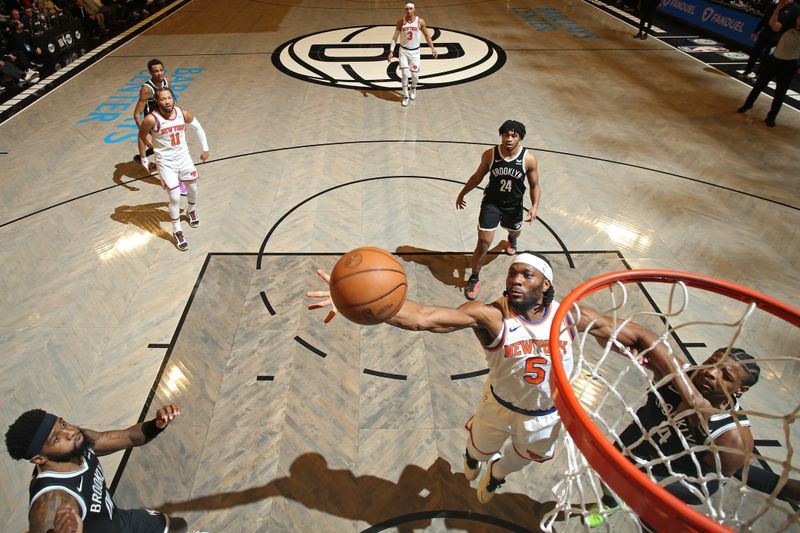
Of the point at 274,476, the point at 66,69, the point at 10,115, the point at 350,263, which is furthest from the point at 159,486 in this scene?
the point at 66,69

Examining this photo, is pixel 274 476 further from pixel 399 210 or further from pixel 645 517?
pixel 399 210

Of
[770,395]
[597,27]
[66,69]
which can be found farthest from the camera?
[597,27]

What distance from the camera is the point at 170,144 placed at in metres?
5.16

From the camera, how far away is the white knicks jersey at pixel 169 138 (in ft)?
16.5

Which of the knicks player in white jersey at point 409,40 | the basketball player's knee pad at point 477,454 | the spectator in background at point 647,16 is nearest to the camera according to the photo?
the basketball player's knee pad at point 477,454

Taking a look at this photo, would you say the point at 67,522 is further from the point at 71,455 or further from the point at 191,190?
the point at 191,190

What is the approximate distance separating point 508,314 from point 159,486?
2772mm

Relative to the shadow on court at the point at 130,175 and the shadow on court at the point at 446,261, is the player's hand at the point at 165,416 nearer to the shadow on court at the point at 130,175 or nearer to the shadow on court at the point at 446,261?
the shadow on court at the point at 446,261

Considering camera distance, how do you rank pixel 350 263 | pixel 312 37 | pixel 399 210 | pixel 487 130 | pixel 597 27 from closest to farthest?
pixel 350 263, pixel 399 210, pixel 487 130, pixel 312 37, pixel 597 27

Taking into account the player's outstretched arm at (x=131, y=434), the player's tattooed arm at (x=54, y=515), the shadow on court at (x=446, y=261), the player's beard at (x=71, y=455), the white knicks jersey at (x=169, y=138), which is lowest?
the shadow on court at (x=446, y=261)

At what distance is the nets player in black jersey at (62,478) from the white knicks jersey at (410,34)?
24.6ft

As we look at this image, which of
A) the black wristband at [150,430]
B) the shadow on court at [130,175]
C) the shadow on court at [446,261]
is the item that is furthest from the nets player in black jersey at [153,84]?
the black wristband at [150,430]

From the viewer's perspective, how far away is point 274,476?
3486 mm

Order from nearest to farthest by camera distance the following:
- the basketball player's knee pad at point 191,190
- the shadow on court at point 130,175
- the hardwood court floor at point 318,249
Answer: the hardwood court floor at point 318,249
the basketball player's knee pad at point 191,190
the shadow on court at point 130,175
